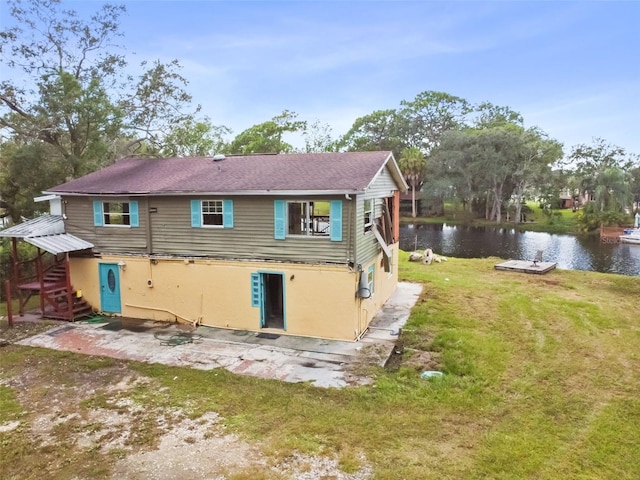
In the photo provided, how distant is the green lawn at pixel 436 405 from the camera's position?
6.85m

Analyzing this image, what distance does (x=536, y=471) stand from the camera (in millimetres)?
6551

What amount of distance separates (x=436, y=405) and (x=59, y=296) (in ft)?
42.6

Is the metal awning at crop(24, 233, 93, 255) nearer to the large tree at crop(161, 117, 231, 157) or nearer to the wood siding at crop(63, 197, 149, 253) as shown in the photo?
the wood siding at crop(63, 197, 149, 253)

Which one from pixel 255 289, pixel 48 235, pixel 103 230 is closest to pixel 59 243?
pixel 48 235

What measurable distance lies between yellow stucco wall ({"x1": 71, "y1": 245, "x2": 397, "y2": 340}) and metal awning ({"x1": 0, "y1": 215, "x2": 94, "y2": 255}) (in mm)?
855

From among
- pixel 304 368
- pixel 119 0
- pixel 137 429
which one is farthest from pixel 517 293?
pixel 119 0

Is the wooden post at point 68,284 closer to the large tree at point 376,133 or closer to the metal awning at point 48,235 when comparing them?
the metal awning at point 48,235

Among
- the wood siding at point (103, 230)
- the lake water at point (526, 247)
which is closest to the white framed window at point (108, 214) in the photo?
the wood siding at point (103, 230)

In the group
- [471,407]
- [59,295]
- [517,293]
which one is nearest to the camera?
[471,407]

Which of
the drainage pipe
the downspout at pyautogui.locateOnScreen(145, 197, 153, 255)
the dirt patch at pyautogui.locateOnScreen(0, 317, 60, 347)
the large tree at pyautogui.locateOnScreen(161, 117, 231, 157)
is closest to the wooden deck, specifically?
the drainage pipe

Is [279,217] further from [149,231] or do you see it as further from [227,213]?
[149,231]

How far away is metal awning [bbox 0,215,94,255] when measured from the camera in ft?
45.1

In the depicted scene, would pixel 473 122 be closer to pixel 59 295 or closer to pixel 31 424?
pixel 59 295

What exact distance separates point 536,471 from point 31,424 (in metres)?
8.98
